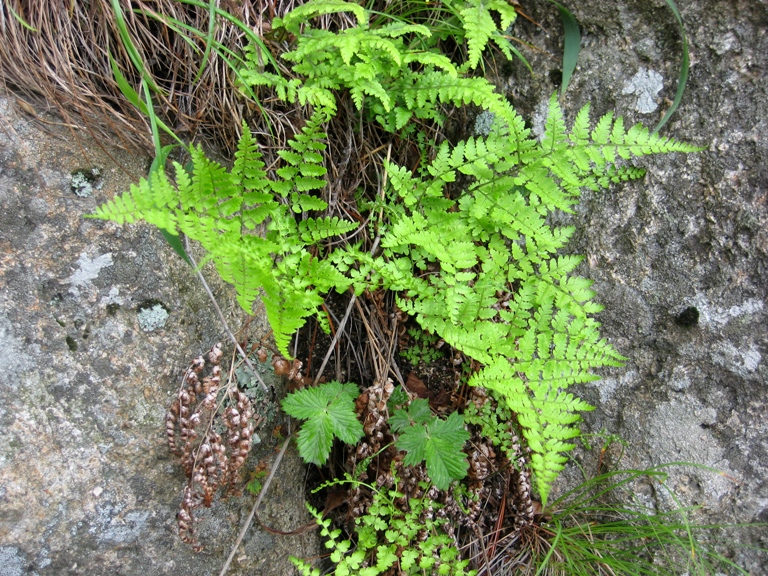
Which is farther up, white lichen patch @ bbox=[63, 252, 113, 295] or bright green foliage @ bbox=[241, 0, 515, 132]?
bright green foliage @ bbox=[241, 0, 515, 132]

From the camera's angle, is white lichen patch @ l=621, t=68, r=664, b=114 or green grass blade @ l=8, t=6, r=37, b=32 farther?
white lichen patch @ l=621, t=68, r=664, b=114

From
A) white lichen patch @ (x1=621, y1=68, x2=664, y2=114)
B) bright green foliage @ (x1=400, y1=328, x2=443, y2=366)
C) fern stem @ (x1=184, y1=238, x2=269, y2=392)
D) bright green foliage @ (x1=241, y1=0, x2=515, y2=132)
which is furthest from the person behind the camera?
bright green foliage @ (x1=400, y1=328, x2=443, y2=366)

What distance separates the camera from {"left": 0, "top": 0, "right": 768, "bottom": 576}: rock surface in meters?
2.20

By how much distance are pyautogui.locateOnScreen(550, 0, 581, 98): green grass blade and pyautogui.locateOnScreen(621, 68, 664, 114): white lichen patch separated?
29 cm

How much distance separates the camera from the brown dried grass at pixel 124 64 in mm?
2205

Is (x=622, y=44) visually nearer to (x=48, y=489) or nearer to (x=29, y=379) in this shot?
(x=29, y=379)

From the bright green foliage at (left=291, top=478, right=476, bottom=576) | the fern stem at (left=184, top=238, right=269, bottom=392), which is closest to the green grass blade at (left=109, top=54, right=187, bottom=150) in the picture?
the fern stem at (left=184, top=238, right=269, bottom=392)

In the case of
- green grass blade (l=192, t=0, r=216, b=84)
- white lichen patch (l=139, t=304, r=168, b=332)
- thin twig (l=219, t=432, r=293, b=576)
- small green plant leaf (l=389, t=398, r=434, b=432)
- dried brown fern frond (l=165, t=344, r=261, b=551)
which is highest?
green grass blade (l=192, t=0, r=216, b=84)

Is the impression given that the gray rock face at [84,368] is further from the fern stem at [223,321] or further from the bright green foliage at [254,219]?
the bright green foliage at [254,219]

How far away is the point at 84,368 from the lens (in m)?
2.27

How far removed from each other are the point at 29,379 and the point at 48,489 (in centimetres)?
46

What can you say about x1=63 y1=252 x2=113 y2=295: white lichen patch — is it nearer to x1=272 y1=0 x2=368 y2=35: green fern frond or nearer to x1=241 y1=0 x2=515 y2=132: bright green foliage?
x1=241 y1=0 x2=515 y2=132: bright green foliage

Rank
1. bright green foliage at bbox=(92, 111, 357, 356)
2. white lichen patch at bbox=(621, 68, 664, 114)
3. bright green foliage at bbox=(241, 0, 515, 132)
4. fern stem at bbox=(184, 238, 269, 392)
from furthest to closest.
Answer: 1. white lichen patch at bbox=(621, 68, 664, 114)
2. fern stem at bbox=(184, 238, 269, 392)
3. bright green foliage at bbox=(241, 0, 515, 132)
4. bright green foliage at bbox=(92, 111, 357, 356)

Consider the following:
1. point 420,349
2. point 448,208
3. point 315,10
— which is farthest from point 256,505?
point 315,10
